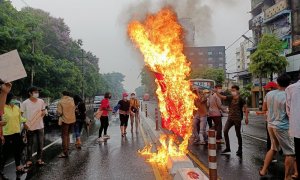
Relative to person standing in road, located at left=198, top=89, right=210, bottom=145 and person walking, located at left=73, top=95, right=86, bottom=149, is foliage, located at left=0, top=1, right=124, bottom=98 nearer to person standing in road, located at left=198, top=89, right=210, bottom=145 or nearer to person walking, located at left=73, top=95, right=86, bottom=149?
person walking, located at left=73, top=95, right=86, bottom=149

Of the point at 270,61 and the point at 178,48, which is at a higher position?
the point at 270,61

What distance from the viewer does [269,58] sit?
1305 inches

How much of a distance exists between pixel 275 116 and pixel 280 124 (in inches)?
9.4

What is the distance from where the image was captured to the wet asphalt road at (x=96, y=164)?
7809 millimetres

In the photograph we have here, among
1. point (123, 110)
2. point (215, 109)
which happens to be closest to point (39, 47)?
point (123, 110)

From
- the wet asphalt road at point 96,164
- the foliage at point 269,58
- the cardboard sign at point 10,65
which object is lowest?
the wet asphalt road at point 96,164

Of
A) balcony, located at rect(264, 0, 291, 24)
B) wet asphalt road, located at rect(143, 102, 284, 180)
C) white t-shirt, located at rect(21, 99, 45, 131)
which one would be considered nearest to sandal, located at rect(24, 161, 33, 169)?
white t-shirt, located at rect(21, 99, 45, 131)

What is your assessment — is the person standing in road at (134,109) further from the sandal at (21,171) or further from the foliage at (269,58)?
the foliage at (269,58)

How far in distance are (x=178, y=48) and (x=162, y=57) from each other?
0.50 meters

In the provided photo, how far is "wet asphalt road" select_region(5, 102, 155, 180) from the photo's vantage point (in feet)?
25.6

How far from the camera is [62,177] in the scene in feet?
25.4

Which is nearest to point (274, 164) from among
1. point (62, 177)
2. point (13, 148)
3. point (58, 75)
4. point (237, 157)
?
point (237, 157)

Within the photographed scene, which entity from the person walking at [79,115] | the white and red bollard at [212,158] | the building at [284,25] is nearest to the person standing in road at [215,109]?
the person walking at [79,115]

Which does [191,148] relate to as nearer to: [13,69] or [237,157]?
[237,157]
